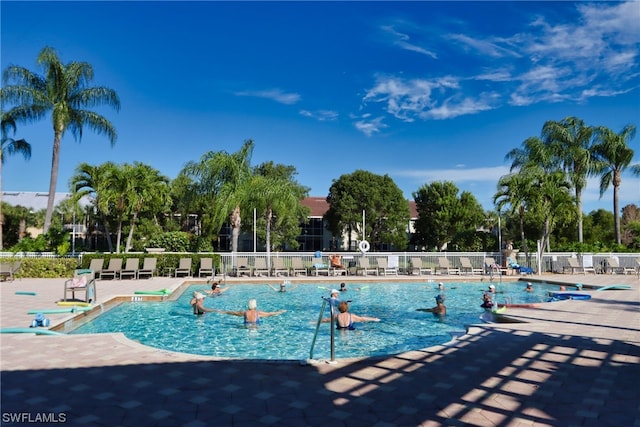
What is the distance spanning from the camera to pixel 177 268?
19.4 metres

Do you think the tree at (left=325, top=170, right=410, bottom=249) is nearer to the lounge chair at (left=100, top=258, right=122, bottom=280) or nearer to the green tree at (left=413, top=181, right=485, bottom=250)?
the green tree at (left=413, top=181, right=485, bottom=250)

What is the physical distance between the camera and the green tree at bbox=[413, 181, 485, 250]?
126 feet

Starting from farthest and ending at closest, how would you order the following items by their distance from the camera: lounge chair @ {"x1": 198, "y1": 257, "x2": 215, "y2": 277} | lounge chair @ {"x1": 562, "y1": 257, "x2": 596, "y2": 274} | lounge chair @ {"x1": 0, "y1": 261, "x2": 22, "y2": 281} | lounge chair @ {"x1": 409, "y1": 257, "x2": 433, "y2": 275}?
lounge chair @ {"x1": 562, "y1": 257, "x2": 596, "y2": 274} → lounge chair @ {"x1": 409, "y1": 257, "x2": 433, "y2": 275} → lounge chair @ {"x1": 198, "y1": 257, "x2": 215, "y2": 277} → lounge chair @ {"x1": 0, "y1": 261, "x2": 22, "y2": 281}

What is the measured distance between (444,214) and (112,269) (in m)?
28.8

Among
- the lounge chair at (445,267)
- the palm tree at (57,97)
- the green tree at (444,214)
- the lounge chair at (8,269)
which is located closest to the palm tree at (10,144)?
the palm tree at (57,97)

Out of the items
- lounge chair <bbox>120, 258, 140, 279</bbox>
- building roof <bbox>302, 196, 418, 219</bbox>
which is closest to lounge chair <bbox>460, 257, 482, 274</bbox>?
Answer: lounge chair <bbox>120, 258, 140, 279</bbox>

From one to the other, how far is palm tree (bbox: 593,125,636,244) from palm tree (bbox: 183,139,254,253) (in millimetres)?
25289

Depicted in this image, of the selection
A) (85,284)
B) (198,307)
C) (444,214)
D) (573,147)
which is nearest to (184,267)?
(198,307)

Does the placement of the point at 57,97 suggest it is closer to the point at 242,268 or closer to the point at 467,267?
the point at 242,268

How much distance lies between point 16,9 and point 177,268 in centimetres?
1133

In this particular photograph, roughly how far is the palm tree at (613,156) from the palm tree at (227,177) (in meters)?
25.3

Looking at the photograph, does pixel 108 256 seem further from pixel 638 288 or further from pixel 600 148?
pixel 600 148

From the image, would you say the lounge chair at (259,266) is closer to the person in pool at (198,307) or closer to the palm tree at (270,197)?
the palm tree at (270,197)

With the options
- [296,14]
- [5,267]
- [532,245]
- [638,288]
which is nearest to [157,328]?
[5,267]
